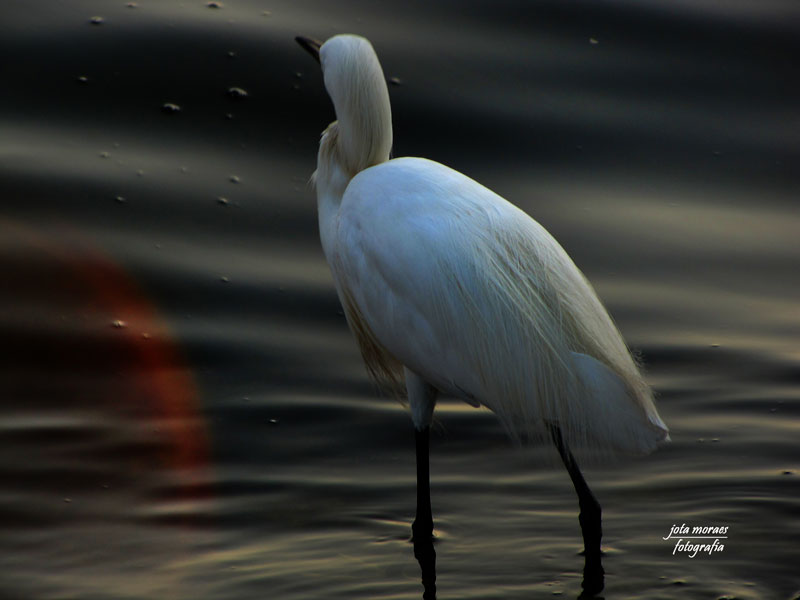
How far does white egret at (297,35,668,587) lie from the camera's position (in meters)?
2.32

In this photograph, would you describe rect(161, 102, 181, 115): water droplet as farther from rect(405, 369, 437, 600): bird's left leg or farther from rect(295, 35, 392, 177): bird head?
rect(405, 369, 437, 600): bird's left leg

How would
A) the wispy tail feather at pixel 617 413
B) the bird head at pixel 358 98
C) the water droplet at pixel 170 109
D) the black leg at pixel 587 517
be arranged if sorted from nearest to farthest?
the wispy tail feather at pixel 617 413
the black leg at pixel 587 517
the bird head at pixel 358 98
the water droplet at pixel 170 109

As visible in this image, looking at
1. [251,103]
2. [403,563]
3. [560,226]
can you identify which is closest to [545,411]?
[403,563]

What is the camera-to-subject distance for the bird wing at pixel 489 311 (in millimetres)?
2324

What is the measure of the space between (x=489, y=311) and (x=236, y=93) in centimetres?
266

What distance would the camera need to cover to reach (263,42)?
191 inches

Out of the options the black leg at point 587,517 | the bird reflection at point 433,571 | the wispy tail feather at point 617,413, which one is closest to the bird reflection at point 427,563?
the bird reflection at point 433,571

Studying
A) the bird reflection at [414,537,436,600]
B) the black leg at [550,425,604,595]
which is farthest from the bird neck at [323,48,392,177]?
the bird reflection at [414,537,436,600]

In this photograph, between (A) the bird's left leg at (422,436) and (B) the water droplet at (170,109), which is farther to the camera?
(B) the water droplet at (170,109)

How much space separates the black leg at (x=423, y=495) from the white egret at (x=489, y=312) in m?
0.17

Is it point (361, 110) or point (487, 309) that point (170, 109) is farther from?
point (487, 309)

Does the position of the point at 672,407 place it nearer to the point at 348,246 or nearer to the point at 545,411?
the point at 545,411

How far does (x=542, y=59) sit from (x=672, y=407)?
2.22m

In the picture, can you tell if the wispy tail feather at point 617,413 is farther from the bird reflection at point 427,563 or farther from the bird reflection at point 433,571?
the bird reflection at point 427,563
